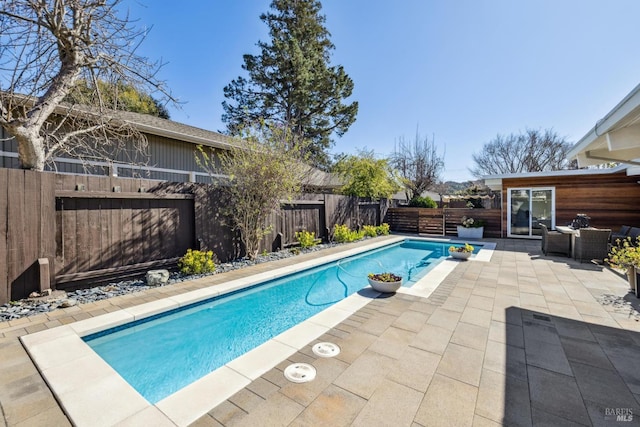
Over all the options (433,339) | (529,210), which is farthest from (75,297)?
(529,210)

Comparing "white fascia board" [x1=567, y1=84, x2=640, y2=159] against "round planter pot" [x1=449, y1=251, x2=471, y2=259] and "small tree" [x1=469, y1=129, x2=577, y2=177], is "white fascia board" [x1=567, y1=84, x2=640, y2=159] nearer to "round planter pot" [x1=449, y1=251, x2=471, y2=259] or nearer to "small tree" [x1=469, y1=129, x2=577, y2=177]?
"round planter pot" [x1=449, y1=251, x2=471, y2=259]

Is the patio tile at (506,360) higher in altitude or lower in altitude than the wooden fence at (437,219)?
lower

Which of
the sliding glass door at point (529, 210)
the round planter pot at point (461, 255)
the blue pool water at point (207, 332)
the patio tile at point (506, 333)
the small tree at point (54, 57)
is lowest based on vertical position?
the blue pool water at point (207, 332)

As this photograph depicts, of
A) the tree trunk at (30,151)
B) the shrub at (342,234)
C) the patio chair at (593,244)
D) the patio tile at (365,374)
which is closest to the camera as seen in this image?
the patio tile at (365,374)

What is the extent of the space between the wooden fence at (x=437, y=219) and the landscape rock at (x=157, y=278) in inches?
464

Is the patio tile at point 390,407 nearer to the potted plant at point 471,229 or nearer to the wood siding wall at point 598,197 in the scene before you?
the potted plant at point 471,229

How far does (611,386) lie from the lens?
7.87 feet

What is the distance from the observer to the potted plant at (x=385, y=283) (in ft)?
16.0

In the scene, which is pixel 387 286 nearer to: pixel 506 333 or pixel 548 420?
pixel 506 333

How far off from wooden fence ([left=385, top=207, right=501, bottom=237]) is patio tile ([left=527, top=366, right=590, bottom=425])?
11808mm

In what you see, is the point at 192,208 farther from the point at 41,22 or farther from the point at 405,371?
the point at 405,371

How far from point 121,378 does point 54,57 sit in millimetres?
5659

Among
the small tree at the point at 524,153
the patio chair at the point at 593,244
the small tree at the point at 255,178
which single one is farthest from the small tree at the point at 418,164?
the small tree at the point at 524,153

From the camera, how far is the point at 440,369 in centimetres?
266
